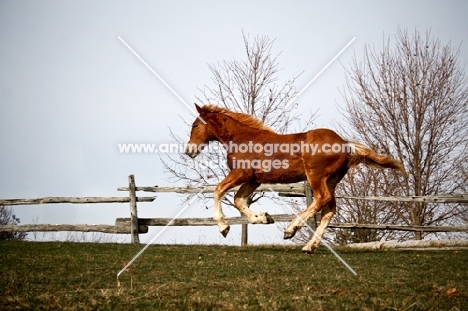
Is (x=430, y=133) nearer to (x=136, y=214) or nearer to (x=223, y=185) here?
(x=136, y=214)

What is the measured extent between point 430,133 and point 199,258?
41.5ft

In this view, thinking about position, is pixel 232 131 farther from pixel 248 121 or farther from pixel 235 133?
pixel 248 121

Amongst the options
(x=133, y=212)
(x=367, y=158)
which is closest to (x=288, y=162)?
(x=367, y=158)

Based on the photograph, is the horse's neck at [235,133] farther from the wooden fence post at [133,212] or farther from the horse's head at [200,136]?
the wooden fence post at [133,212]

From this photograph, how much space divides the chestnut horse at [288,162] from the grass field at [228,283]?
38.1 inches

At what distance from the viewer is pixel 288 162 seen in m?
8.30

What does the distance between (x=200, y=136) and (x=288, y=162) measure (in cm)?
176

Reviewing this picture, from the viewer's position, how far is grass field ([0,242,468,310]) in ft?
15.8

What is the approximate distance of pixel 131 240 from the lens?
48.5 ft

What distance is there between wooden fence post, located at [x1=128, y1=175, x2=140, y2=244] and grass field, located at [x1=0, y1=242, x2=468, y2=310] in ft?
16.6

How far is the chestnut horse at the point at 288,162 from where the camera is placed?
828 centimetres

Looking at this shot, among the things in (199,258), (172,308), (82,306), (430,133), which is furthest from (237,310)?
(430,133)

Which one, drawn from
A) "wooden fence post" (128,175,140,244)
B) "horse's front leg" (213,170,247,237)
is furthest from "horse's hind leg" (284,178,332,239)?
"wooden fence post" (128,175,140,244)

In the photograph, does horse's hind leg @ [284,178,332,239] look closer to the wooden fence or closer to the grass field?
the grass field
